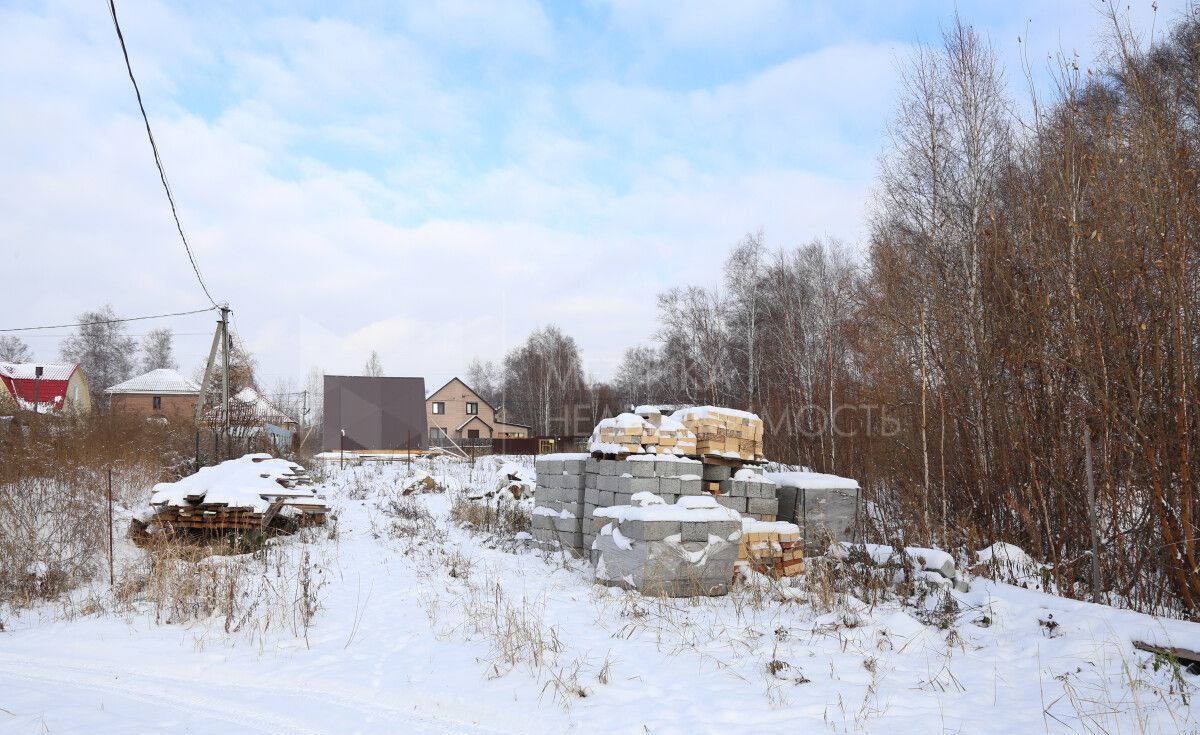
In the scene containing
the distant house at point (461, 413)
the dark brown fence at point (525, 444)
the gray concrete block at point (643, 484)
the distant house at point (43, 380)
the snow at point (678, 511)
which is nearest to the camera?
the snow at point (678, 511)

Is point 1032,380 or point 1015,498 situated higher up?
point 1032,380

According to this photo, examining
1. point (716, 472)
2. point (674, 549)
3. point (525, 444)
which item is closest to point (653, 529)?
point (674, 549)

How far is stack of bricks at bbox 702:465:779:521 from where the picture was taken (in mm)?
7617

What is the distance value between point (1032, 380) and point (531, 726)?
5250mm

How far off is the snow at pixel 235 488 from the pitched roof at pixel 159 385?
39930 millimetres

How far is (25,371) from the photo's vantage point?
1513 inches

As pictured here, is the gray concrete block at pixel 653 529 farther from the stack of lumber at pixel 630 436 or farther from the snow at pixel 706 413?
the snow at pixel 706 413

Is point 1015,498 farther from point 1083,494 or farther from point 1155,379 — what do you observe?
point 1155,379

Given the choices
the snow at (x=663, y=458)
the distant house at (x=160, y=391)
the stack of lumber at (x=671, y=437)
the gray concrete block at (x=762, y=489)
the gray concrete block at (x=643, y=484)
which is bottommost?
the gray concrete block at (x=762, y=489)

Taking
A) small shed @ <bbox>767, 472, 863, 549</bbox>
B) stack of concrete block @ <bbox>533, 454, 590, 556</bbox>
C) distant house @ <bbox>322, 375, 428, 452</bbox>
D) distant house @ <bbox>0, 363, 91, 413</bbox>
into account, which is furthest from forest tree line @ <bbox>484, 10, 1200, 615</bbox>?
distant house @ <bbox>0, 363, 91, 413</bbox>

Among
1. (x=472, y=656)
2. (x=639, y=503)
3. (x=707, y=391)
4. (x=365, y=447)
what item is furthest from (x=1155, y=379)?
(x=365, y=447)

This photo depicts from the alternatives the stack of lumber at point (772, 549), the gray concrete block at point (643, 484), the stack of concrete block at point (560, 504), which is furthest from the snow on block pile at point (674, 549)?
the stack of concrete block at point (560, 504)

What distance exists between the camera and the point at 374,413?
3697 cm

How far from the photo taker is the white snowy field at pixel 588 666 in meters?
3.58
